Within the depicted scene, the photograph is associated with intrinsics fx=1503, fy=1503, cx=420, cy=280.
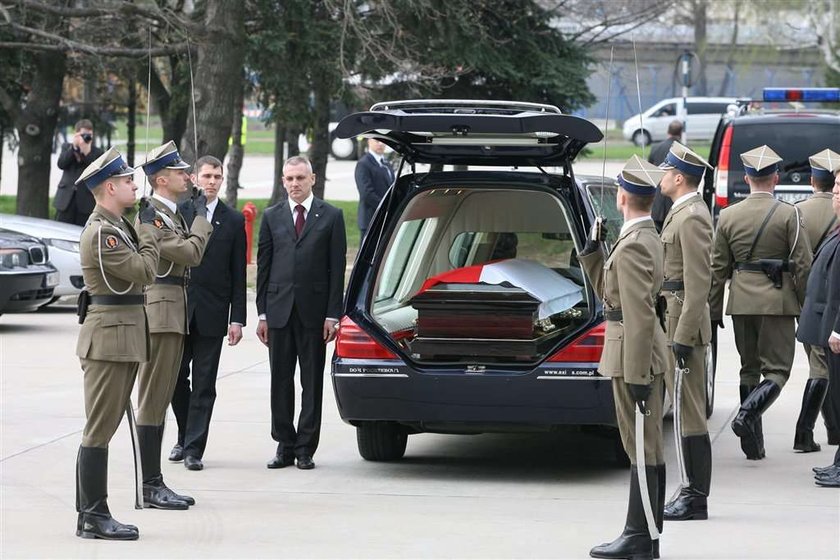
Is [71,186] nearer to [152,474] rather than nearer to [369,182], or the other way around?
[369,182]

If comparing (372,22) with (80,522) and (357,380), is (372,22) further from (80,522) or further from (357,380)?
(80,522)

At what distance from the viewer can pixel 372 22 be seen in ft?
75.6

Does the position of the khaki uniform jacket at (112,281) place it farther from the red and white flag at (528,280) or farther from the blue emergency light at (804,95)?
the blue emergency light at (804,95)

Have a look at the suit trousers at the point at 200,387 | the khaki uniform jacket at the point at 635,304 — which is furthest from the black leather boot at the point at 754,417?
the suit trousers at the point at 200,387

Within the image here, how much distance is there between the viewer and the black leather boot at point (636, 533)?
6.61m

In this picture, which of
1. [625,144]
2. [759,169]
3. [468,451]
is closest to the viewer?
[759,169]

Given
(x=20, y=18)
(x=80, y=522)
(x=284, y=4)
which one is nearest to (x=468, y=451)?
(x=80, y=522)

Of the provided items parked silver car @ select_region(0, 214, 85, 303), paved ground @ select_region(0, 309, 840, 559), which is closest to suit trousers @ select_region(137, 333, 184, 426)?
paved ground @ select_region(0, 309, 840, 559)

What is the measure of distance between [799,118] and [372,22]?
7771 mm

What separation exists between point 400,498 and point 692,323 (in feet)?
6.01

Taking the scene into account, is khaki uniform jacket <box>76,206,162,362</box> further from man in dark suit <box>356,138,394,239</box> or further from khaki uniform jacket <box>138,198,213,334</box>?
man in dark suit <box>356,138,394,239</box>

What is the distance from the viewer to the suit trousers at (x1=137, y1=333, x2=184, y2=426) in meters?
7.86

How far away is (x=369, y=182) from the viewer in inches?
613

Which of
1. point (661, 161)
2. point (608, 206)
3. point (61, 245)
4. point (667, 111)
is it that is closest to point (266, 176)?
point (667, 111)
